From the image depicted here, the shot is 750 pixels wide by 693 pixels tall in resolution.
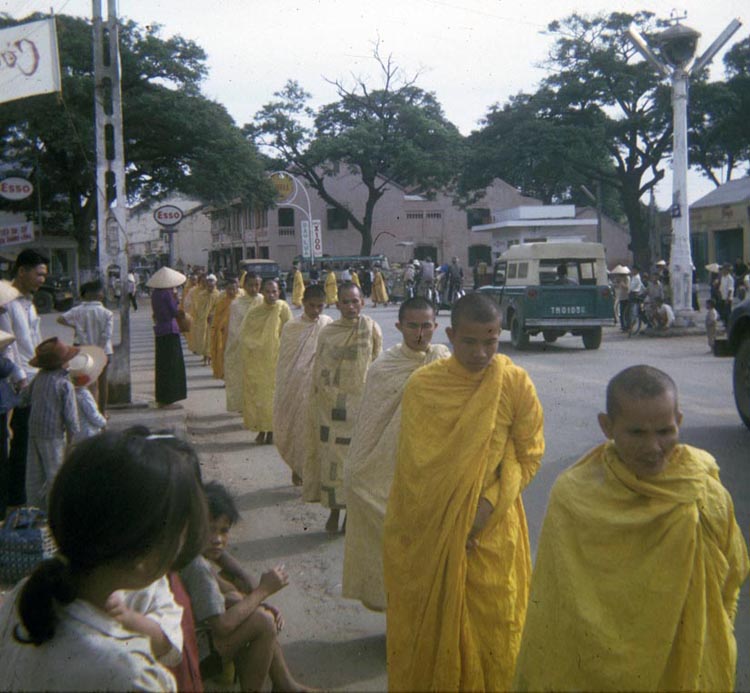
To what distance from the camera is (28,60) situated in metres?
8.20

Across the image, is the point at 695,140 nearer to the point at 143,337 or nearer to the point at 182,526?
the point at 143,337

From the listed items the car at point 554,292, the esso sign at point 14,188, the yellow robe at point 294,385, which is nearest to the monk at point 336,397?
the yellow robe at point 294,385

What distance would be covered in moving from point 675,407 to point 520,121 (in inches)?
1380

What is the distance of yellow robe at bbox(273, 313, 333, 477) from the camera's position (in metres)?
7.20

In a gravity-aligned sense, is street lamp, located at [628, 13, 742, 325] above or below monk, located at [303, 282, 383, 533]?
above

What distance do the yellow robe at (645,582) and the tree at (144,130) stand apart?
103ft

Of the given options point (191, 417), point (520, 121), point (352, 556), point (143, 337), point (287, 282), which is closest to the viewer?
point (352, 556)

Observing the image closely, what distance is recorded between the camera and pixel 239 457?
8.80m

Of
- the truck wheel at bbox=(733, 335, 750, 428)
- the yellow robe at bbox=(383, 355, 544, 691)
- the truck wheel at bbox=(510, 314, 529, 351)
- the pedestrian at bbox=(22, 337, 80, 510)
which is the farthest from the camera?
the truck wheel at bbox=(510, 314, 529, 351)

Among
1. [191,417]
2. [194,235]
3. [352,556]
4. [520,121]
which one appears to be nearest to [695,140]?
[520,121]

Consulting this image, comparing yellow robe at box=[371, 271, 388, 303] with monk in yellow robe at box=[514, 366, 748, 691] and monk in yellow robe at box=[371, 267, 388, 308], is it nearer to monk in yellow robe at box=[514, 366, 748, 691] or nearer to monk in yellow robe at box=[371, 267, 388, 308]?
monk in yellow robe at box=[371, 267, 388, 308]

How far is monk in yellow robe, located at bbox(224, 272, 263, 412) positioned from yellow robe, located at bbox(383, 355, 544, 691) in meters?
6.92

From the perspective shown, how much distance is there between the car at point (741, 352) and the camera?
862cm

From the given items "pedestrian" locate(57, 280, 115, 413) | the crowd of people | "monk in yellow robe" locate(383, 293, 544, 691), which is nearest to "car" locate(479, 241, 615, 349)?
"pedestrian" locate(57, 280, 115, 413)
